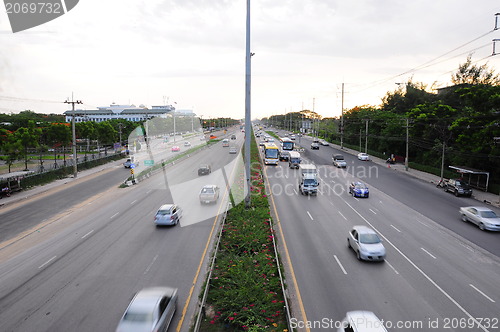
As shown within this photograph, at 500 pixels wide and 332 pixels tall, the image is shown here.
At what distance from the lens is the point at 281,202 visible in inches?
1141

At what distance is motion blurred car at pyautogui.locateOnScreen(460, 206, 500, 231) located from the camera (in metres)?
21.4

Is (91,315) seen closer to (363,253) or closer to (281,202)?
(363,253)

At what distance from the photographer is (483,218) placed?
71.9 feet

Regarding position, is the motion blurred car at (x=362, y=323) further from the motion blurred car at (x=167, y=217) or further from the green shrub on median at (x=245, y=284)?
the motion blurred car at (x=167, y=217)

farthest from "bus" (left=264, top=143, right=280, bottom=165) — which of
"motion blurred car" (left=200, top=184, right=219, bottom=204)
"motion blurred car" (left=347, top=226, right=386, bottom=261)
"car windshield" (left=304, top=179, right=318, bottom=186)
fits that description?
"motion blurred car" (left=347, top=226, right=386, bottom=261)

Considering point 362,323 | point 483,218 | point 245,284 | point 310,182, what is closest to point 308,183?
point 310,182

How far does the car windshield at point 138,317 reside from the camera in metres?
10.1

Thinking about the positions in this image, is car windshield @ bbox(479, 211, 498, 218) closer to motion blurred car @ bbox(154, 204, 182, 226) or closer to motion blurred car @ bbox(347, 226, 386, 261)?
motion blurred car @ bbox(347, 226, 386, 261)

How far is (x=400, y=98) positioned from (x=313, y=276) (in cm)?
7881

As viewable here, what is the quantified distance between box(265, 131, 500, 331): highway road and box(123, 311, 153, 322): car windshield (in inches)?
199

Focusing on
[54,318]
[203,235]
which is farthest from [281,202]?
[54,318]

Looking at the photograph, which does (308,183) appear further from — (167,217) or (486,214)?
(167,217)

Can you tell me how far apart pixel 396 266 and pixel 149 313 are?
38.9 ft

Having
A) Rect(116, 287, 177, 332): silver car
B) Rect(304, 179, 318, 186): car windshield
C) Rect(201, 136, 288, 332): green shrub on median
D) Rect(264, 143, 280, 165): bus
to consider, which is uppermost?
Rect(264, 143, 280, 165): bus
